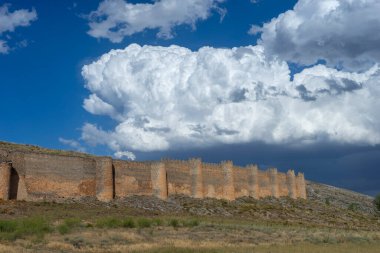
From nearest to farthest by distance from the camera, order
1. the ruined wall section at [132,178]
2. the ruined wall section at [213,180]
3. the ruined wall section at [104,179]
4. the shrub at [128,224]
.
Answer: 1. the shrub at [128,224]
2. the ruined wall section at [104,179]
3. the ruined wall section at [132,178]
4. the ruined wall section at [213,180]

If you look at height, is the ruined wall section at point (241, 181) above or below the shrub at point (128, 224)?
above

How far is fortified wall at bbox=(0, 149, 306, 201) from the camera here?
32.9 metres

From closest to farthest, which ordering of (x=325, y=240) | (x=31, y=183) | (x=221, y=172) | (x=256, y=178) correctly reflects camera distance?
(x=325, y=240) < (x=31, y=183) < (x=221, y=172) < (x=256, y=178)

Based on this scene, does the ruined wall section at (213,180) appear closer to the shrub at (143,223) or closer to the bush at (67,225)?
the shrub at (143,223)

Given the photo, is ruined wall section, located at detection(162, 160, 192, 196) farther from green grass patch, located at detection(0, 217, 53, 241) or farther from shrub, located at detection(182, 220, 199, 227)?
green grass patch, located at detection(0, 217, 53, 241)

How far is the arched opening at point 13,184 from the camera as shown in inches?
1271

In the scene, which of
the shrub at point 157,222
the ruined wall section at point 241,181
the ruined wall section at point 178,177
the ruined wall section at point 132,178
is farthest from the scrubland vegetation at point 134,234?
the ruined wall section at point 241,181

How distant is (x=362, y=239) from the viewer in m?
25.2

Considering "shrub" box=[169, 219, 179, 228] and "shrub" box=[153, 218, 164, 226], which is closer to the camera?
"shrub" box=[169, 219, 179, 228]

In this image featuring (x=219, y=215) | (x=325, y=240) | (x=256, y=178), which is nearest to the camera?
(x=325, y=240)

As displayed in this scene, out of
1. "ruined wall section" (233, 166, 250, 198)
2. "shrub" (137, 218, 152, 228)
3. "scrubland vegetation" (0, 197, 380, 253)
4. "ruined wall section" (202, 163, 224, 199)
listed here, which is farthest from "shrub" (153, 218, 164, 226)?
"ruined wall section" (233, 166, 250, 198)

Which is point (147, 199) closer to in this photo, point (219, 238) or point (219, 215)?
point (219, 215)

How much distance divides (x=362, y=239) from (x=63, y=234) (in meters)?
13.5

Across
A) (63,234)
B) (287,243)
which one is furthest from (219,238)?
(63,234)
